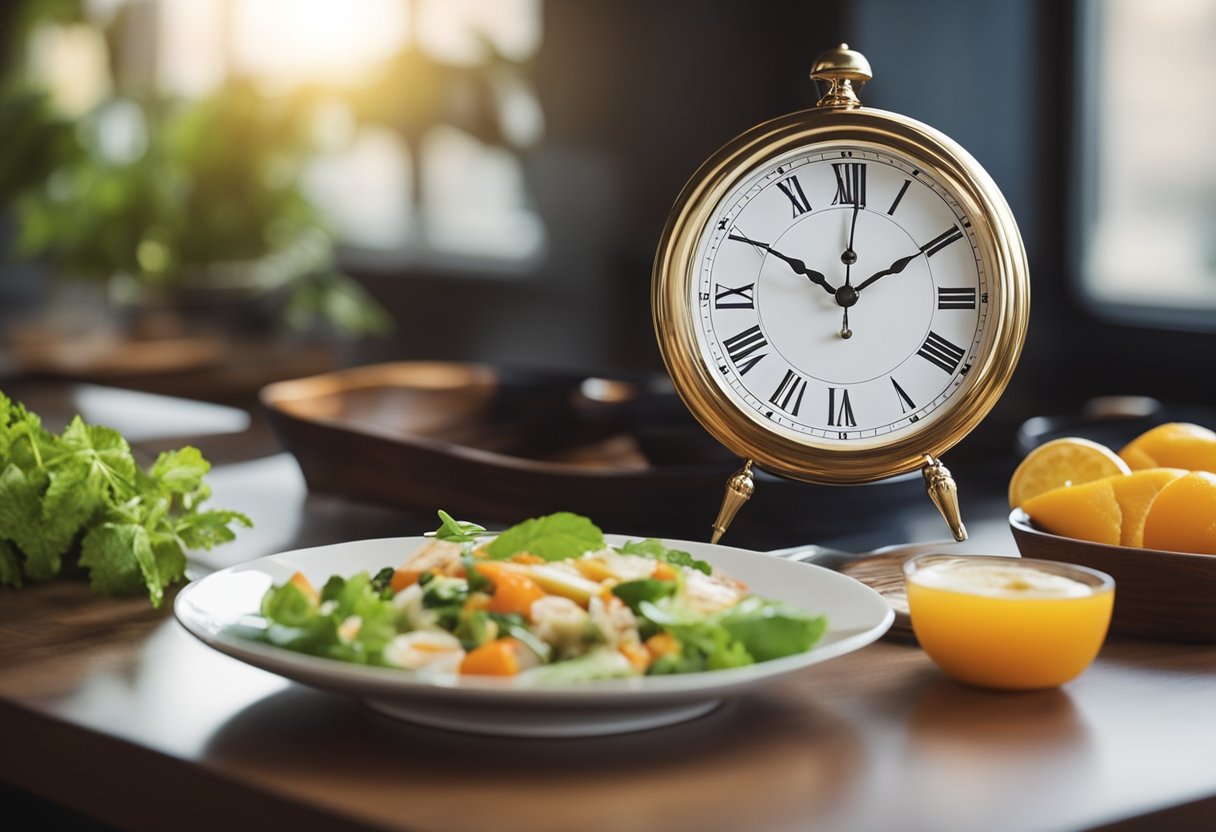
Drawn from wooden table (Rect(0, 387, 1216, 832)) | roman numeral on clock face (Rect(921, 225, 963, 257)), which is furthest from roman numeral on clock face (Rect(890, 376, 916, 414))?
wooden table (Rect(0, 387, 1216, 832))

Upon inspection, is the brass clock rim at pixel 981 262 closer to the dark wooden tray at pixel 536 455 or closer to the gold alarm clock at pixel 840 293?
the gold alarm clock at pixel 840 293

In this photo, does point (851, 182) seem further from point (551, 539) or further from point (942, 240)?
point (551, 539)

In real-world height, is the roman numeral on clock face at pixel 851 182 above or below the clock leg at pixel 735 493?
above

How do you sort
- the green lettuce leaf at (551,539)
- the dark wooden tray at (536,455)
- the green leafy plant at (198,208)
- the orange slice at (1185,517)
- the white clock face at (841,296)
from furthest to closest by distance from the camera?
the green leafy plant at (198,208) < the dark wooden tray at (536,455) < the white clock face at (841,296) < the orange slice at (1185,517) < the green lettuce leaf at (551,539)

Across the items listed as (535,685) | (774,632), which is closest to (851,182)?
(774,632)

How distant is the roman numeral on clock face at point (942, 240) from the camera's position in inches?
48.1

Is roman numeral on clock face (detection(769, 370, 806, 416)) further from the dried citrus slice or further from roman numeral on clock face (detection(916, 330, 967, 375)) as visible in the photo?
the dried citrus slice

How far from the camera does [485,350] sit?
5.20 metres

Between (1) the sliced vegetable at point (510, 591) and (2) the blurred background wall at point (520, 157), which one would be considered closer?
(1) the sliced vegetable at point (510, 591)

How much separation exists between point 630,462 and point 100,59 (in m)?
6.17

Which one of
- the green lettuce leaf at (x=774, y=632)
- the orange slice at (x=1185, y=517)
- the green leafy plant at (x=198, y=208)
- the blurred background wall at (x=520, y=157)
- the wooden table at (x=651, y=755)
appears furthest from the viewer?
the green leafy plant at (x=198, y=208)

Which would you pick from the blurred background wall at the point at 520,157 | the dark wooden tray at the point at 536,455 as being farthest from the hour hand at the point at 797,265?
the blurred background wall at the point at 520,157

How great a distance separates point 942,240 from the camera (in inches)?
48.2

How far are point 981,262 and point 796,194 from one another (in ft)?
0.54
